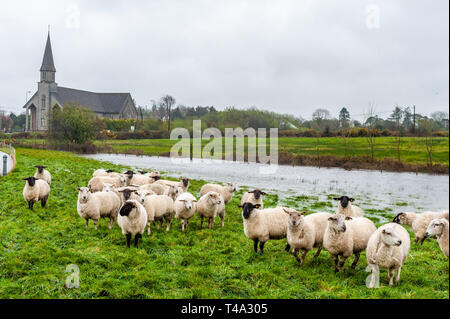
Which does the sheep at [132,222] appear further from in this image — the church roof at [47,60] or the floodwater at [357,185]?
the church roof at [47,60]

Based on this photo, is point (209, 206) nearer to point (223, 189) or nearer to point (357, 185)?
point (223, 189)

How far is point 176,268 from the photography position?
784 cm

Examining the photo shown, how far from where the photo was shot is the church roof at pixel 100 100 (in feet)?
338

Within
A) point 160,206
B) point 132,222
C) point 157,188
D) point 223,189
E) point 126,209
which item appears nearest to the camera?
point 126,209

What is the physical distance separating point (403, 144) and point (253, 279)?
40047mm

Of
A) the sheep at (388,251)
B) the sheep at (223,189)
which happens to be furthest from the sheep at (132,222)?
the sheep at (388,251)

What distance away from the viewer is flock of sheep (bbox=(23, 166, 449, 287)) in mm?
7035

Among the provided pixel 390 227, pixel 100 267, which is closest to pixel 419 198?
pixel 390 227

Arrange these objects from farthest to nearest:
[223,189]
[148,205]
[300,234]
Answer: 1. [223,189]
2. [148,205]
3. [300,234]

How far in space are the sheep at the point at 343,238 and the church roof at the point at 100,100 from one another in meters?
105

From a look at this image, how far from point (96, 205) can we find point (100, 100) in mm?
110200

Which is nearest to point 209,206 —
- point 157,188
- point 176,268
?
point 157,188

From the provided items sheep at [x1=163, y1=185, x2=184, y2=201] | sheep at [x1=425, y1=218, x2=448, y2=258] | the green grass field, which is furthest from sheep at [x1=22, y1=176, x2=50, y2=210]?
sheep at [x1=425, y1=218, x2=448, y2=258]

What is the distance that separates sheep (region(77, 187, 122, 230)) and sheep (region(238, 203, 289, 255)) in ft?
15.7
